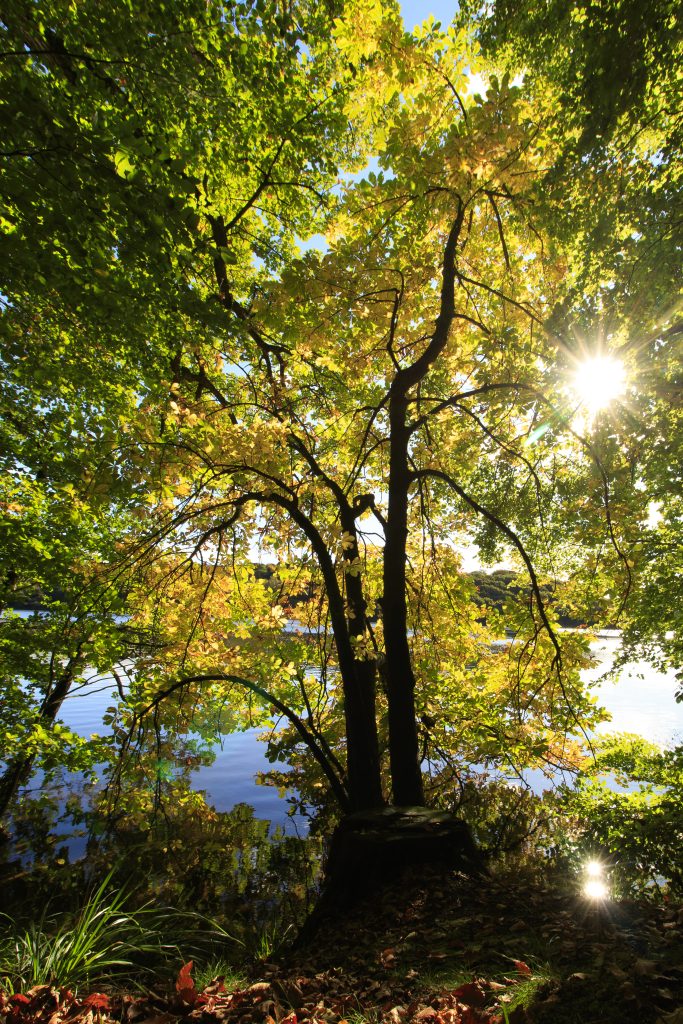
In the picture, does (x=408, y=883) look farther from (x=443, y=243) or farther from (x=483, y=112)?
(x=443, y=243)

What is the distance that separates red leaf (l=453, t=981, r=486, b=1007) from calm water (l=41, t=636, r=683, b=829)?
5.34 m

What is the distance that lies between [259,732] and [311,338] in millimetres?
17214

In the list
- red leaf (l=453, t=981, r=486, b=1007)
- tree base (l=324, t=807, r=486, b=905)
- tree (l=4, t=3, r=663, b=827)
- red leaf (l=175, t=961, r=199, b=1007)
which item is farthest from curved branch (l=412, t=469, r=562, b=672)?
red leaf (l=175, t=961, r=199, b=1007)

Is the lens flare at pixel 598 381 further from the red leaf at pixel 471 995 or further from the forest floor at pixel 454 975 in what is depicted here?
the red leaf at pixel 471 995

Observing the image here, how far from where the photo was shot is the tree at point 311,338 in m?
3.80

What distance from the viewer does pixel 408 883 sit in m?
4.10

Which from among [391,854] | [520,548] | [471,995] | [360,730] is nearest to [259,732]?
[360,730]

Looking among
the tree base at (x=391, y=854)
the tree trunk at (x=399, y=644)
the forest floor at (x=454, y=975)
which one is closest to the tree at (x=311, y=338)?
the tree trunk at (x=399, y=644)

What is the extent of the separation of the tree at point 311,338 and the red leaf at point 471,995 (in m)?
3.10

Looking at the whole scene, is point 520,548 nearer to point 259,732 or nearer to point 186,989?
point 186,989

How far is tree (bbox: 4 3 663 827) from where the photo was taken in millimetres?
3805

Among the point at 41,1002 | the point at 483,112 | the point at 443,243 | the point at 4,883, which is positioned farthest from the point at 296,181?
the point at 4,883

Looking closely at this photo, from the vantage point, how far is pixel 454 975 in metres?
2.46

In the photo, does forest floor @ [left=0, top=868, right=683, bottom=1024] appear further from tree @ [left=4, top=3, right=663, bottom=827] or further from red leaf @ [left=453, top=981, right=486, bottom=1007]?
tree @ [left=4, top=3, right=663, bottom=827]
